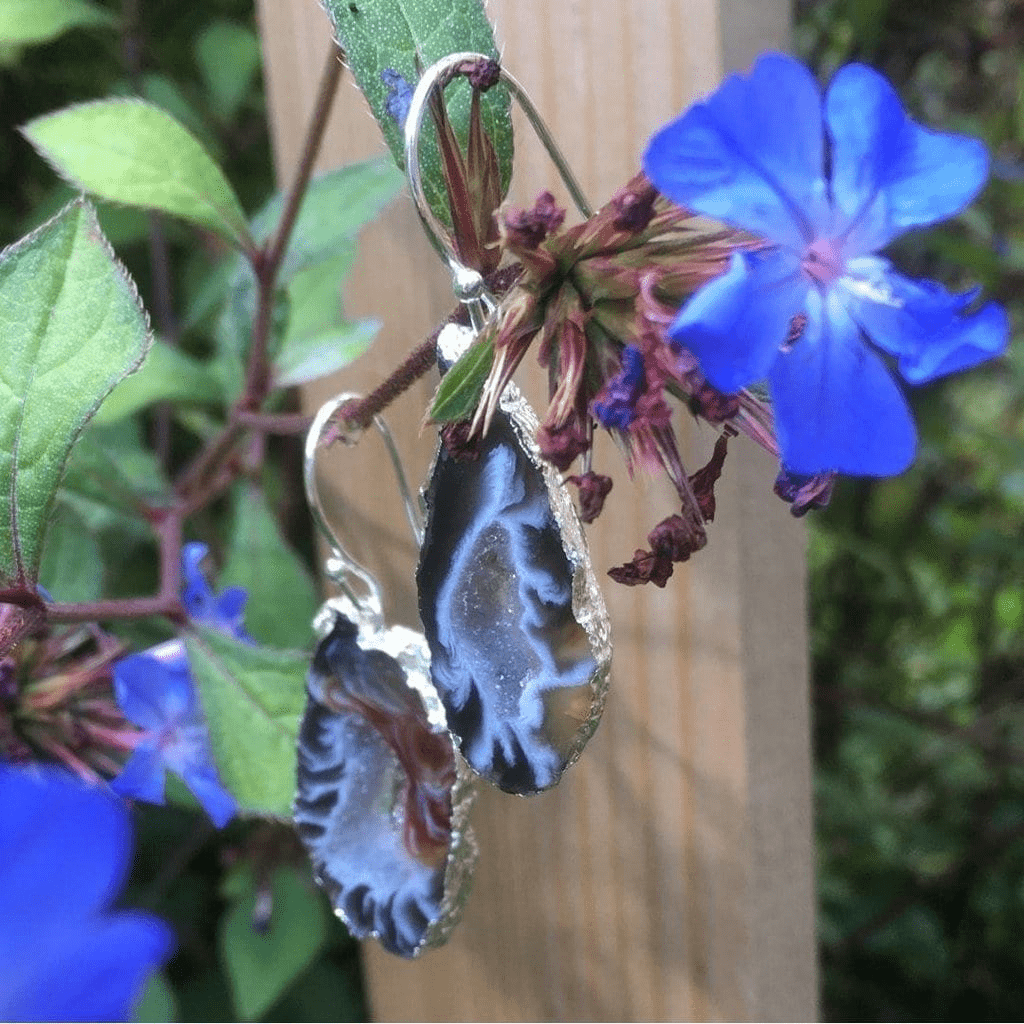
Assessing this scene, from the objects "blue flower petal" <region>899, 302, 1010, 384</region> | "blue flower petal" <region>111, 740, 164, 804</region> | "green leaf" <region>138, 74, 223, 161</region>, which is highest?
"blue flower petal" <region>899, 302, 1010, 384</region>

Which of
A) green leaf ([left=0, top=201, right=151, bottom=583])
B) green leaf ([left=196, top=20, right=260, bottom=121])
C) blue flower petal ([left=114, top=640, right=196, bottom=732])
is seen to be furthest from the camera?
green leaf ([left=196, top=20, right=260, bottom=121])

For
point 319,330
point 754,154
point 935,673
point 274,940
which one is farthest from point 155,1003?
point 935,673

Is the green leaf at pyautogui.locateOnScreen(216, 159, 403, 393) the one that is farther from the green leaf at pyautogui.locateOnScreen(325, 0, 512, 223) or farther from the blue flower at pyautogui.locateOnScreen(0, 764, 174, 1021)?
the blue flower at pyautogui.locateOnScreen(0, 764, 174, 1021)

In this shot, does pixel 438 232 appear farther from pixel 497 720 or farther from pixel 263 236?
pixel 263 236

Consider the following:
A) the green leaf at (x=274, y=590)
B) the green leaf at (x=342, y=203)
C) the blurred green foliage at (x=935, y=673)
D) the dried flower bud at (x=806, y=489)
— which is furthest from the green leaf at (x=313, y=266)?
the blurred green foliage at (x=935, y=673)

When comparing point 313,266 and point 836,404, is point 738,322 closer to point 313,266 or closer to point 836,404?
point 836,404

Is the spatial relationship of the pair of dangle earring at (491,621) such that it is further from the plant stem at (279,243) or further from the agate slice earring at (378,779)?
the plant stem at (279,243)

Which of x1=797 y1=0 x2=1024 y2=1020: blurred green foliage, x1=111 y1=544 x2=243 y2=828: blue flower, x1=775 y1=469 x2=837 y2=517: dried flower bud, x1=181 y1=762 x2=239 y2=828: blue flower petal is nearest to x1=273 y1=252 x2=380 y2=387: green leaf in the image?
x1=111 y1=544 x2=243 y2=828: blue flower

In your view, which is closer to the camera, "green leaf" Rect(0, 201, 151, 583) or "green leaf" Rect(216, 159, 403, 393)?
"green leaf" Rect(0, 201, 151, 583)
